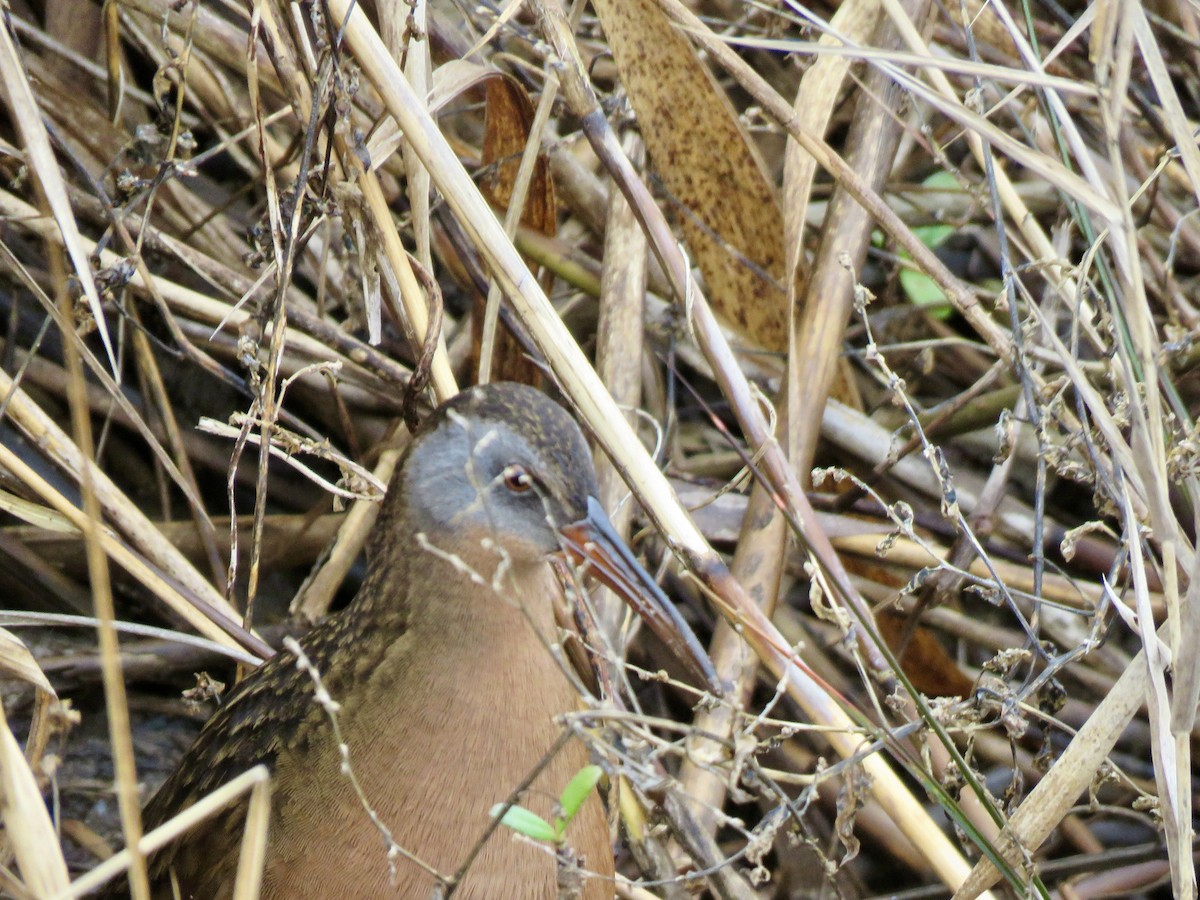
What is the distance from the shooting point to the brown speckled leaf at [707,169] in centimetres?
247

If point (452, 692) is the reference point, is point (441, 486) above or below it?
above

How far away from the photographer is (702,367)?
289cm

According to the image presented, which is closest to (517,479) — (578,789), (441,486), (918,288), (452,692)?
(441,486)

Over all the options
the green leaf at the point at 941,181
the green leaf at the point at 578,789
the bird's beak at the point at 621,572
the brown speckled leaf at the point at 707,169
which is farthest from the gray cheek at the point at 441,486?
the green leaf at the point at 941,181

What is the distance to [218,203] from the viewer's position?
2984 mm

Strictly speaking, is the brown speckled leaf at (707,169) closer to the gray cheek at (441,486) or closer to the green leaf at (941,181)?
the green leaf at (941,181)

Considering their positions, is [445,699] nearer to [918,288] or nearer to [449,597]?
[449,597]

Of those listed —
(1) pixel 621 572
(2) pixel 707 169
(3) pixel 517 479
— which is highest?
(2) pixel 707 169

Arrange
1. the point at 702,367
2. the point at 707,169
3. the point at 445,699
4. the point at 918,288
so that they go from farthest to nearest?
the point at 918,288, the point at 702,367, the point at 707,169, the point at 445,699

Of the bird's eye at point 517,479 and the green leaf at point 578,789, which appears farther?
the bird's eye at point 517,479

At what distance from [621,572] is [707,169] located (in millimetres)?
1144

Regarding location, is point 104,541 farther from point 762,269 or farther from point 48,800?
point 762,269

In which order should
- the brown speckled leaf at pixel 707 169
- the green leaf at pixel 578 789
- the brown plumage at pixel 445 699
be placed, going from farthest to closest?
the brown speckled leaf at pixel 707 169 → the brown plumage at pixel 445 699 → the green leaf at pixel 578 789

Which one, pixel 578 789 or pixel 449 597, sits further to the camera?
pixel 449 597
